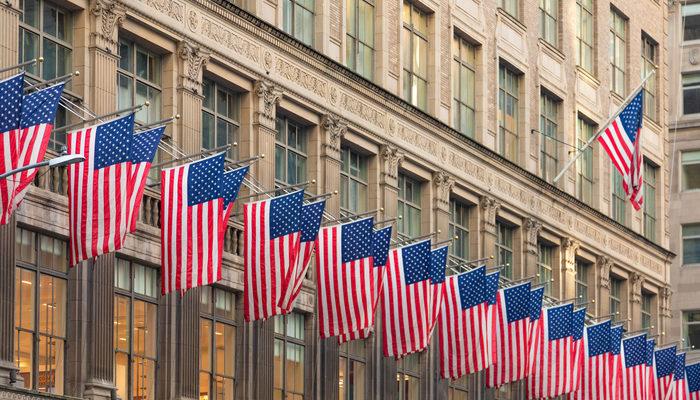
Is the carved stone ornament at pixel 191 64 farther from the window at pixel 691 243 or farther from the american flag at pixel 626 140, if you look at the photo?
the window at pixel 691 243

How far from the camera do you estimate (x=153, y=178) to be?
141 feet

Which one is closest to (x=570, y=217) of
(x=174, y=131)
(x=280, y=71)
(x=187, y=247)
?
(x=280, y=71)

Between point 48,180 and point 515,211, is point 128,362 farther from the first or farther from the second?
point 515,211

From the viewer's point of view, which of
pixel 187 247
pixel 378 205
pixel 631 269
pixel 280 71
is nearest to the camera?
pixel 187 247

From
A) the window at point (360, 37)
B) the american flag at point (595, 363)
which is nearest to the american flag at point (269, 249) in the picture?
the window at point (360, 37)

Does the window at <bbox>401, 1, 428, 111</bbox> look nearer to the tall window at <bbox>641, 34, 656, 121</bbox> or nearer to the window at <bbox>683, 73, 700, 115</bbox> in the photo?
the tall window at <bbox>641, 34, 656, 121</bbox>

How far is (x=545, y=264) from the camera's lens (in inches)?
2618

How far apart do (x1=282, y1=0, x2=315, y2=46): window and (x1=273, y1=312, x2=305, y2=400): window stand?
7.39 m

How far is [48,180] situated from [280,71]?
10.5m

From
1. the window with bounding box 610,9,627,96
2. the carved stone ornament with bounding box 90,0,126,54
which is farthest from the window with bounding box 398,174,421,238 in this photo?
the window with bounding box 610,9,627,96

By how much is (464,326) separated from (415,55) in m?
10.2

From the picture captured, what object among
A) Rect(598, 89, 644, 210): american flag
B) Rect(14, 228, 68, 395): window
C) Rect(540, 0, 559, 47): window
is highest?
Rect(540, 0, 559, 47): window

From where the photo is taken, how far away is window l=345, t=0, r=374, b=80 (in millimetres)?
53219

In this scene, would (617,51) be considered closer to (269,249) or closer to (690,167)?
(690,167)
